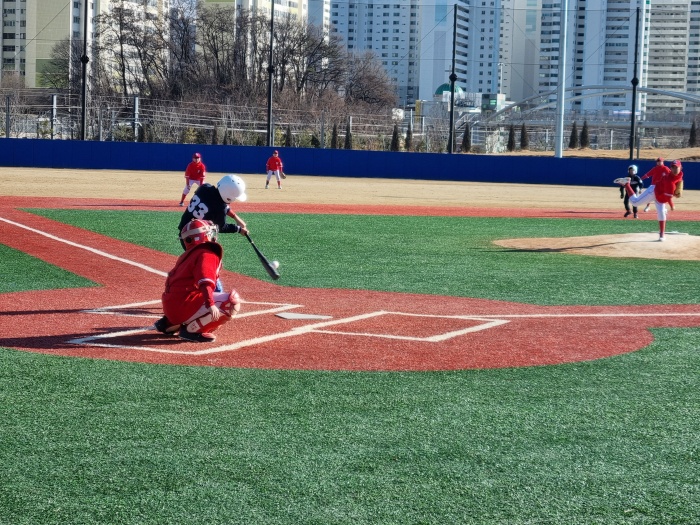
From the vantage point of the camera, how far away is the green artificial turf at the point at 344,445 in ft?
16.0

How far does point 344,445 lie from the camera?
588 centimetres

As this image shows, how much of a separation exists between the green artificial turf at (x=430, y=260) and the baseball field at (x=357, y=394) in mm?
111

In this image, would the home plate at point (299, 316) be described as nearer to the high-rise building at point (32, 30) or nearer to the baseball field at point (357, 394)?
the baseball field at point (357, 394)

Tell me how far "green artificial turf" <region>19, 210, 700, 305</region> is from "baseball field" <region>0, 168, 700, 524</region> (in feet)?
0.36

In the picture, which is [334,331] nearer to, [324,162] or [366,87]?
[324,162]

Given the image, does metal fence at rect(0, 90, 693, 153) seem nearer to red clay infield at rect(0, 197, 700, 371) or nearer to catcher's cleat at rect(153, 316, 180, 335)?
red clay infield at rect(0, 197, 700, 371)

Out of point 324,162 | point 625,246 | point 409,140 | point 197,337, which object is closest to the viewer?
point 197,337

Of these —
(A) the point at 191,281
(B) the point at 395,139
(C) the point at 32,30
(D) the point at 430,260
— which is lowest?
(D) the point at 430,260

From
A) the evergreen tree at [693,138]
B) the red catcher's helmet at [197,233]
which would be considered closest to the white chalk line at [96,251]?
the red catcher's helmet at [197,233]

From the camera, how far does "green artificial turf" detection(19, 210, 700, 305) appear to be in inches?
515

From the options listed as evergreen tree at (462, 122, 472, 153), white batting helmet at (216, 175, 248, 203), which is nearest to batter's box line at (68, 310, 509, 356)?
white batting helmet at (216, 175, 248, 203)

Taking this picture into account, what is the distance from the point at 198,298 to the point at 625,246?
11.5m

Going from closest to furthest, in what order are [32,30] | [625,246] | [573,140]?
[625,246] < [573,140] < [32,30]

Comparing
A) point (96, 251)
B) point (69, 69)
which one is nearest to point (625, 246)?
point (96, 251)
